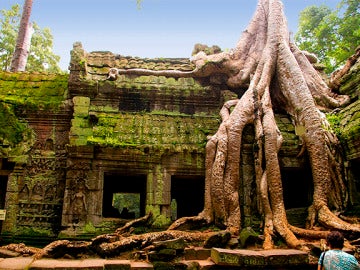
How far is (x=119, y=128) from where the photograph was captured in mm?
6824

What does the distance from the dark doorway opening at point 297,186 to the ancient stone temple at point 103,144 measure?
0.08ft

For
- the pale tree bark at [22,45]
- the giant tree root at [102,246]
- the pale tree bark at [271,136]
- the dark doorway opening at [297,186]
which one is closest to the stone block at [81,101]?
the pale tree bark at [271,136]

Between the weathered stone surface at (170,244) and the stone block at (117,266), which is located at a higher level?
the weathered stone surface at (170,244)

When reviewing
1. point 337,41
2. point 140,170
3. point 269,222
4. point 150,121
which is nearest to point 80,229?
point 140,170

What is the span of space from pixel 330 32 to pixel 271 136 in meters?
11.5

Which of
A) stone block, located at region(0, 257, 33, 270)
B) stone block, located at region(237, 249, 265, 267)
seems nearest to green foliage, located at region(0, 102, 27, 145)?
stone block, located at region(0, 257, 33, 270)

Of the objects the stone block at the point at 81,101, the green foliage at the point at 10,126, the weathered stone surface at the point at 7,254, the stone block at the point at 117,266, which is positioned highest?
the stone block at the point at 81,101

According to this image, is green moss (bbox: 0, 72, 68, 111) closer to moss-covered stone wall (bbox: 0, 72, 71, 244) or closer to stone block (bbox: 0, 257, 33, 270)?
moss-covered stone wall (bbox: 0, 72, 71, 244)

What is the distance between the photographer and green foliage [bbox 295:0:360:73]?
14188 millimetres

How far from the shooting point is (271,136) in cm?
627

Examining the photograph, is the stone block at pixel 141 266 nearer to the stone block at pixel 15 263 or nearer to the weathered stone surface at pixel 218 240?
the weathered stone surface at pixel 218 240

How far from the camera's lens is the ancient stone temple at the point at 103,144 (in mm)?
6332

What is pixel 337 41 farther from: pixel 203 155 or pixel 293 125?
pixel 203 155

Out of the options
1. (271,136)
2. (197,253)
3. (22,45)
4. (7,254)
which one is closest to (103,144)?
(7,254)
